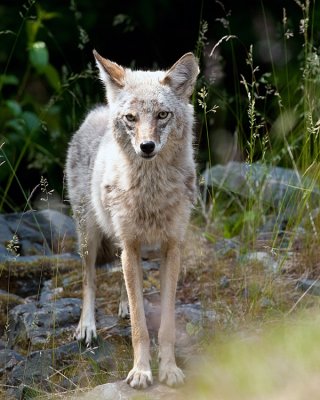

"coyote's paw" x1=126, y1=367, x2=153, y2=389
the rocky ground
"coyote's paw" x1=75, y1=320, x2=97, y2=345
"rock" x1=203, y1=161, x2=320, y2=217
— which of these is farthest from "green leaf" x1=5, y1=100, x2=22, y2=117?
"coyote's paw" x1=126, y1=367, x2=153, y2=389

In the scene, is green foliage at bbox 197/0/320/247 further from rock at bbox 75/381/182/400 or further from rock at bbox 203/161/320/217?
rock at bbox 75/381/182/400

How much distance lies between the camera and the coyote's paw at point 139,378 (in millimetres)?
4375

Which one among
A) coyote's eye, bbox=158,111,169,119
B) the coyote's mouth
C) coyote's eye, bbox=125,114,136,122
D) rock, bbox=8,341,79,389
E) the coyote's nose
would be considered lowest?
rock, bbox=8,341,79,389

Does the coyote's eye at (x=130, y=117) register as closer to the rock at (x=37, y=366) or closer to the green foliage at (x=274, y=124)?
the green foliage at (x=274, y=124)

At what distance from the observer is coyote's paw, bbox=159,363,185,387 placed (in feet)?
14.4

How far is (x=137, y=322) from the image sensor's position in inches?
Result: 183

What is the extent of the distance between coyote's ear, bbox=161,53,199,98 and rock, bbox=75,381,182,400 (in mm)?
1708

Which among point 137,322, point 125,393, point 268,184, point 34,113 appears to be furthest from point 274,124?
point 125,393

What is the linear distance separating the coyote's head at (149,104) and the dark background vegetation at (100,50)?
2687 mm

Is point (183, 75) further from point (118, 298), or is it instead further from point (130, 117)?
point (118, 298)

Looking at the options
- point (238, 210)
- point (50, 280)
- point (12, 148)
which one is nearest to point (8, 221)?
point (50, 280)

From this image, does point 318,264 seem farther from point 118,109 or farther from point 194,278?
point 118,109

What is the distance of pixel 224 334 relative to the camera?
4.86 m

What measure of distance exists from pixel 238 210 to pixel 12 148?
7.70ft
